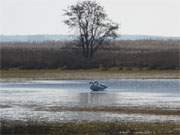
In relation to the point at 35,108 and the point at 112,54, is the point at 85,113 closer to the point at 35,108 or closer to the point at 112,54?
the point at 35,108

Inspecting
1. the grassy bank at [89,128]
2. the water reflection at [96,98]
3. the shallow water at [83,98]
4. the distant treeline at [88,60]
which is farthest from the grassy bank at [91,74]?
the grassy bank at [89,128]

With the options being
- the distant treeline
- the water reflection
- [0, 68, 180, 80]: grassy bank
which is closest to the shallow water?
the water reflection

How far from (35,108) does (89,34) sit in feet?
153

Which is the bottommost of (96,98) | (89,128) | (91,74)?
(91,74)

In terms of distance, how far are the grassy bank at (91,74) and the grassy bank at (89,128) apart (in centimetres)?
3116

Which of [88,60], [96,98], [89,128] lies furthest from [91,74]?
[89,128]

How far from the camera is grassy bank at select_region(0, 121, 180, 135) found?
23.2 metres

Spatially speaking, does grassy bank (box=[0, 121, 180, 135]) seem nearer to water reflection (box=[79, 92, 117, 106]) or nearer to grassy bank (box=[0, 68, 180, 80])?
water reflection (box=[79, 92, 117, 106])

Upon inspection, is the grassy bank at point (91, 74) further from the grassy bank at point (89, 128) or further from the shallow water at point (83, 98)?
the grassy bank at point (89, 128)

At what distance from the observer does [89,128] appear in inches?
952

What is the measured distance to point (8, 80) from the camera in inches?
2249

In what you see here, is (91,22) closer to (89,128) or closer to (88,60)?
(88,60)

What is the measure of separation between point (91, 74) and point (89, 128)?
1479 inches

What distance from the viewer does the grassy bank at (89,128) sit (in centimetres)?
2322
